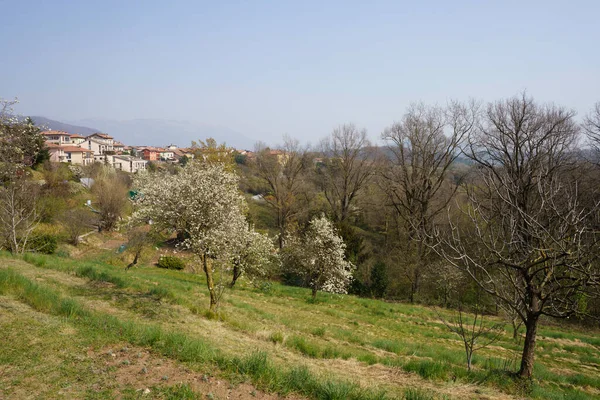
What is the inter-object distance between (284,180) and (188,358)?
123 ft

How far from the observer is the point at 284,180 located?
1721 inches

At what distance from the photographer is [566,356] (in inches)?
583

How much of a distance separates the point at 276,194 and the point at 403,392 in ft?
121

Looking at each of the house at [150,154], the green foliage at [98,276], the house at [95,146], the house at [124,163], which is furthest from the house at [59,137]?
the green foliage at [98,276]

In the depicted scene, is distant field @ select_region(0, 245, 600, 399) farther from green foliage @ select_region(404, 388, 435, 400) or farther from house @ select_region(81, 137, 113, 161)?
house @ select_region(81, 137, 113, 161)

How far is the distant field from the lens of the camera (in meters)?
5.90

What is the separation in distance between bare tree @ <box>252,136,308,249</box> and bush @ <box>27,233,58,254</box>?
2152cm

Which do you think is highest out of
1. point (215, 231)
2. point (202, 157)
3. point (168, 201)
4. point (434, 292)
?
point (202, 157)

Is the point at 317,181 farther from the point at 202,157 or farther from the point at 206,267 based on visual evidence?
the point at 206,267

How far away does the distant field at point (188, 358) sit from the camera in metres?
5.90

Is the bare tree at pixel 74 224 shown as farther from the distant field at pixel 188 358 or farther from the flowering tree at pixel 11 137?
the flowering tree at pixel 11 137

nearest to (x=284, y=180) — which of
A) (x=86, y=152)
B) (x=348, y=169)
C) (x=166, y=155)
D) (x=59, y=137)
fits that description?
(x=348, y=169)

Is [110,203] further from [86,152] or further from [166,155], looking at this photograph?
[166,155]

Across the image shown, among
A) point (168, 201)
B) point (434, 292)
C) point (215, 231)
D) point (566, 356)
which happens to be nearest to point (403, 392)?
point (215, 231)
